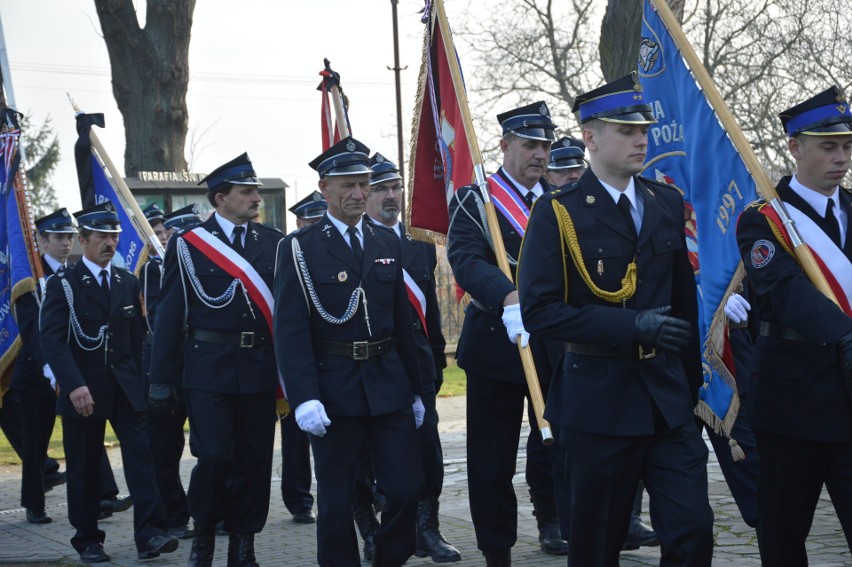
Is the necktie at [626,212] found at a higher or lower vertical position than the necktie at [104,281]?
higher

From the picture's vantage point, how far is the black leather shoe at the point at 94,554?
7824 mm

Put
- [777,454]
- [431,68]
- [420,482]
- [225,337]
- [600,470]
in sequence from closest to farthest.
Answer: [600,470] < [777,454] < [420,482] < [225,337] < [431,68]

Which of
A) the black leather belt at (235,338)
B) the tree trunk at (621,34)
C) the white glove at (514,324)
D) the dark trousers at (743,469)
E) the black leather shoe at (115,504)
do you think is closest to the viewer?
the white glove at (514,324)

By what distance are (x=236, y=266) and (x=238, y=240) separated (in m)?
0.20

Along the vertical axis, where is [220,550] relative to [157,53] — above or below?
below

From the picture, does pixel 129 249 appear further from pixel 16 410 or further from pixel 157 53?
pixel 157 53

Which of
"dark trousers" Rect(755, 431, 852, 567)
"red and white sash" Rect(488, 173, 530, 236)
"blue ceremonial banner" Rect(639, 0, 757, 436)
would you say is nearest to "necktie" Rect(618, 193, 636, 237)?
"dark trousers" Rect(755, 431, 852, 567)

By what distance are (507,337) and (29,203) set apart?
501 cm

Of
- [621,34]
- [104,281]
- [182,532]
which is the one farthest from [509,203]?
[621,34]

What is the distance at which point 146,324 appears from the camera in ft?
31.8

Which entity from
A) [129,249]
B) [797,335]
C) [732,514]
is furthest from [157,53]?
[797,335]

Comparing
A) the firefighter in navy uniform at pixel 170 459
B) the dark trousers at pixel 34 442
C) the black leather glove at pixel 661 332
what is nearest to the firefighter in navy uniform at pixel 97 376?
the firefighter in navy uniform at pixel 170 459

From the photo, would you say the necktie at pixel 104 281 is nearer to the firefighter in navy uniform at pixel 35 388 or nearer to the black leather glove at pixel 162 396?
the firefighter in navy uniform at pixel 35 388

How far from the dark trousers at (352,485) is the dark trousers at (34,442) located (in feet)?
13.0
